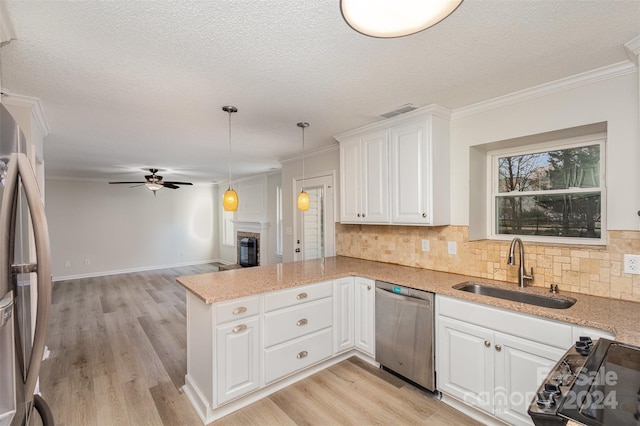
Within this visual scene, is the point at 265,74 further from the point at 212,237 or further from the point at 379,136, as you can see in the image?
the point at 212,237

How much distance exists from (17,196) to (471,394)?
2643 millimetres

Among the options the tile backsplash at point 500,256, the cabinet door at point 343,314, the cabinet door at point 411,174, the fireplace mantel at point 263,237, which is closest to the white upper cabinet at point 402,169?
the cabinet door at point 411,174

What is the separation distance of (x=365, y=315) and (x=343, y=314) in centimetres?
21

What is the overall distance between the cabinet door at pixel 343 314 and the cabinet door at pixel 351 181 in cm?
78

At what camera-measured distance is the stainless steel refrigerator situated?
2.36 ft

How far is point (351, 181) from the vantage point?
3.37 m

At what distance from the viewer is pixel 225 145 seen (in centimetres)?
400

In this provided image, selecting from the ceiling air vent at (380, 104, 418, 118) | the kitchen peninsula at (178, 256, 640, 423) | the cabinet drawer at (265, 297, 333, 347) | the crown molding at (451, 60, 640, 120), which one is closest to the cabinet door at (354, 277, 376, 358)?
the kitchen peninsula at (178, 256, 640, 423)

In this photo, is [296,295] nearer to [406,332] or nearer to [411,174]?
[406,332]

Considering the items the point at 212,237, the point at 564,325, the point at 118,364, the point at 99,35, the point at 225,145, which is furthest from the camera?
the point at 212,237

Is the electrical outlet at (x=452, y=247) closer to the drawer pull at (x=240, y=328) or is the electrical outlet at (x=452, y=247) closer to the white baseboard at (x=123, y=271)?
the drawer pull at (x=240, y=328)

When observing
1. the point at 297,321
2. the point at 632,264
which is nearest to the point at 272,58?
the point at 297,321

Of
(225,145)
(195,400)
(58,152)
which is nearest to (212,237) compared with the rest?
(58,152)

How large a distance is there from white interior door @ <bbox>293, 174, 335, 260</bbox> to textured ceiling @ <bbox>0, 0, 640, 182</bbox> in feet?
4.20
